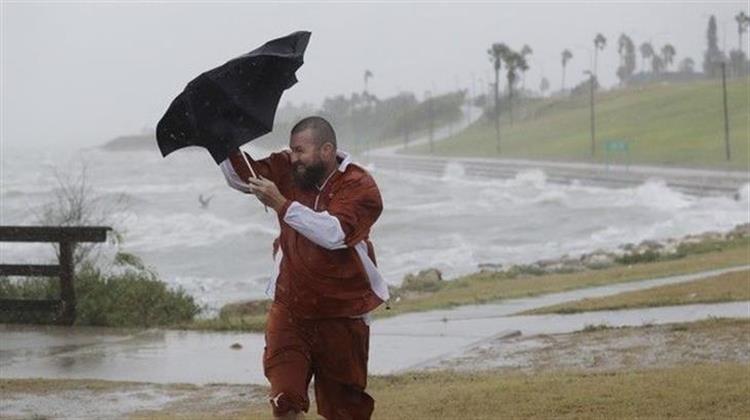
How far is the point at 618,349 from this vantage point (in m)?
11.5

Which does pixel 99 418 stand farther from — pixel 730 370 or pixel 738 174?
pixel 738 174

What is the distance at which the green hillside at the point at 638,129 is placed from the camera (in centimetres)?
8881

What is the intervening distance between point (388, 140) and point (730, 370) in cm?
17927

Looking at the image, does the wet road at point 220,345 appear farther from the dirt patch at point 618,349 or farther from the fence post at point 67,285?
A: the dirt patch at point 618,349

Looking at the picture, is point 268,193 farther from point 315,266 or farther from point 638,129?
point 638,129

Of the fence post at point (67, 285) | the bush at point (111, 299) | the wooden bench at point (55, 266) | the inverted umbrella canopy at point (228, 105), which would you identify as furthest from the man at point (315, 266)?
the bush at point (111, 299)

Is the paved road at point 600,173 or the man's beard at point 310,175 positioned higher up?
the man's beard at point 310,175

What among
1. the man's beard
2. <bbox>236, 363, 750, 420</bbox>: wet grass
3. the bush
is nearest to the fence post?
the bush

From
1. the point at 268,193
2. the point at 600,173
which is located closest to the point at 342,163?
the point at 268,193

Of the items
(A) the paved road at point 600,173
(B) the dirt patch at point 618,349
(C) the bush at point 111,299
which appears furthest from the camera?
(A) the paved road at point 600,173

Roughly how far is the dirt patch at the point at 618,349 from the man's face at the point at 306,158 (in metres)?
5.66

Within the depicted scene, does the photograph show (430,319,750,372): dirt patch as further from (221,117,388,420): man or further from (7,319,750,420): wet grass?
(221,117,388,420): man

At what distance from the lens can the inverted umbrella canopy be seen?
17.1ft

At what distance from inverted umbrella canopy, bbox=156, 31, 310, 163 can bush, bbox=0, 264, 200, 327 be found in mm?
9656
